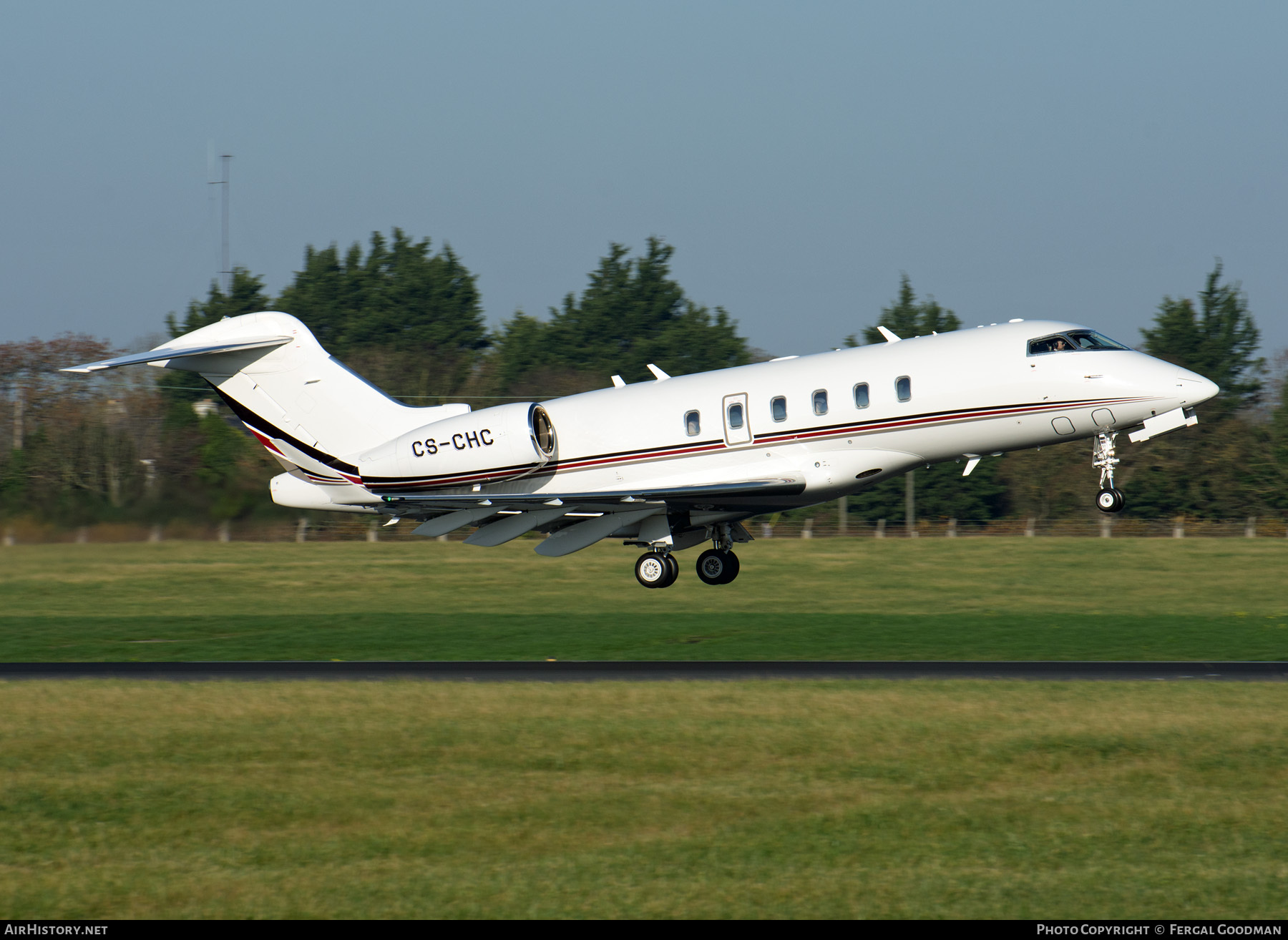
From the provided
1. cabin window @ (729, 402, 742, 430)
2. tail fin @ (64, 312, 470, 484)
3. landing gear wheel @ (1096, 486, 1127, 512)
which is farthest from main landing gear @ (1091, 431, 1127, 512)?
tail fin @ (64, 312, 470, 484)

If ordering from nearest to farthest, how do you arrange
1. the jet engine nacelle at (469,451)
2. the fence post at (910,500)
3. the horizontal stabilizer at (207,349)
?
the horizontal stabilizer at (207,349), the jet engine nacelle at (469,451), the fence post at (910,500)

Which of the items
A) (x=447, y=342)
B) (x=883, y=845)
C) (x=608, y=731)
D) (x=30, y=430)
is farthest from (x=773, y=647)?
(x=447, y=342)

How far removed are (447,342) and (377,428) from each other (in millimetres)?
59718

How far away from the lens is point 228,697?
53.6 ft

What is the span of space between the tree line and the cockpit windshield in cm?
1607

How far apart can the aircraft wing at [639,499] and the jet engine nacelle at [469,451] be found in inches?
18.4

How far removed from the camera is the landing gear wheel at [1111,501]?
68.3ft

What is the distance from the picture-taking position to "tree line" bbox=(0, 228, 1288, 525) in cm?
3275

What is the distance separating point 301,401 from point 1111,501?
1466 centimetres

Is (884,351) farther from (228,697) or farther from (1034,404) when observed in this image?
(228,697)

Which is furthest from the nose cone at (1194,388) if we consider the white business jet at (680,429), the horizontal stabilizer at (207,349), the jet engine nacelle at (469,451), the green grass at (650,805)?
the horizontal stabilizer at (207,349)

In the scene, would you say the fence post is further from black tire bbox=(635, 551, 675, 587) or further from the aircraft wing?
the aircraft wing

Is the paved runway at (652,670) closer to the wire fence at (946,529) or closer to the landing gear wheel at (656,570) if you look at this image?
the landing gear wheel at (656,570)

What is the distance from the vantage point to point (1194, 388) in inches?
819
